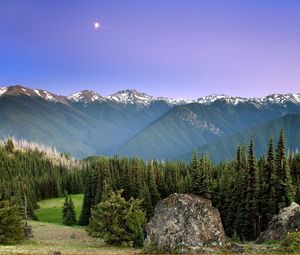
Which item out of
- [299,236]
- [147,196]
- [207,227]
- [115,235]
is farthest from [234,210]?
[299,236]

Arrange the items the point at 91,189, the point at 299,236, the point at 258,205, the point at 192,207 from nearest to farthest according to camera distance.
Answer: the point at 299,236 → the point at 192,207 → the point at 258,205 → the point at 91,189

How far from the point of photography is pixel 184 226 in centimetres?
3959

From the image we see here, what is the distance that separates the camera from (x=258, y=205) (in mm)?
70812

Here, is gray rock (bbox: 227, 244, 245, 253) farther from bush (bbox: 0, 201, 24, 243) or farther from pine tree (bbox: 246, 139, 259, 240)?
pine tree (bbox: 246, 139, 259, 240)

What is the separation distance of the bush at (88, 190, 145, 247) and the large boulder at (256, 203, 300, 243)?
1718 centimetres

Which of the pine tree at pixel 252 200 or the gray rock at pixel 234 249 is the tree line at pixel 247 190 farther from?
the gray rock at pixel 234 249

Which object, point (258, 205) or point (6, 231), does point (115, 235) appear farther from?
point (258, 205)

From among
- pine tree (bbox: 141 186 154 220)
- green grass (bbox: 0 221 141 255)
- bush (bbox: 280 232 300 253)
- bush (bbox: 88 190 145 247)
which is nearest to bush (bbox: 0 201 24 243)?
green grass (bbox: 0 221 141 255)

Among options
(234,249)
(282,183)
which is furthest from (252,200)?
(234,249)

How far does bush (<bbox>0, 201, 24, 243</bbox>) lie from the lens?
→ 161ft

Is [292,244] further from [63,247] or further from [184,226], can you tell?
[63,247]

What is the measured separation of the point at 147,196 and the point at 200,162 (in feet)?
48.4

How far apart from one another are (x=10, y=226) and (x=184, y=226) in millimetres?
23996

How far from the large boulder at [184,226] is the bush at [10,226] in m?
19.8
